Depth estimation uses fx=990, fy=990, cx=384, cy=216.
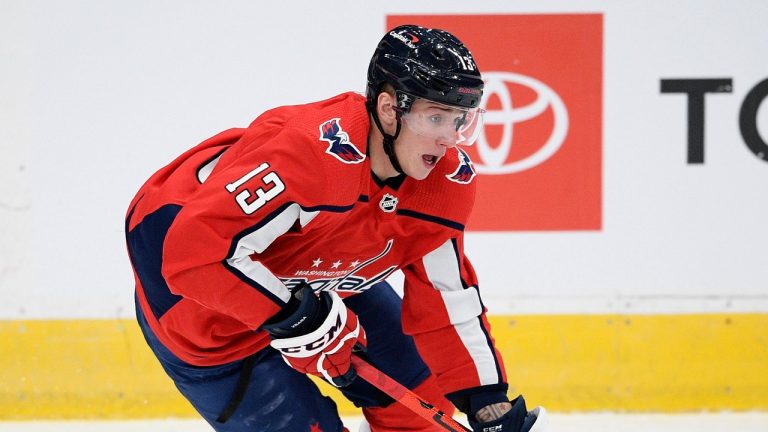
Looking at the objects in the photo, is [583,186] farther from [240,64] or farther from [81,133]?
[81,133]

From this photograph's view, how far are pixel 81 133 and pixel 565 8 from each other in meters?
1.75

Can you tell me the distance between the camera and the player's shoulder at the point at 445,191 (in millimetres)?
2127

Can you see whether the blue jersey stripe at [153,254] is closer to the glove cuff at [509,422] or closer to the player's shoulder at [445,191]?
the player's shoulder at [445,191]

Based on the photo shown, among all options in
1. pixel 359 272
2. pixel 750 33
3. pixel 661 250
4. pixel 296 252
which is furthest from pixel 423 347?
pixel 750 33

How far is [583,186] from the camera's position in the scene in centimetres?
351

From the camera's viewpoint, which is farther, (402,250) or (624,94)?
(624,94)

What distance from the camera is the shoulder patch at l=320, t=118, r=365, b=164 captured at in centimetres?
190

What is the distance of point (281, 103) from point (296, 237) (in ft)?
4.78

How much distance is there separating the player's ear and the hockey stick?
0.56 meters

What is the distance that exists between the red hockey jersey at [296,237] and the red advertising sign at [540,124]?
1257 millimetres

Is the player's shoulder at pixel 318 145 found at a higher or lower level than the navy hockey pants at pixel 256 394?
higher

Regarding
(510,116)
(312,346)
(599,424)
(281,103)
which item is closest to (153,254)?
(312,346)

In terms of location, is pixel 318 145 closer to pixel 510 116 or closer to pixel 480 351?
pixel 480 351

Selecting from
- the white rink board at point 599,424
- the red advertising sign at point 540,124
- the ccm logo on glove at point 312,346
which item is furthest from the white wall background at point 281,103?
the ccm logo on glove at point 312,346
